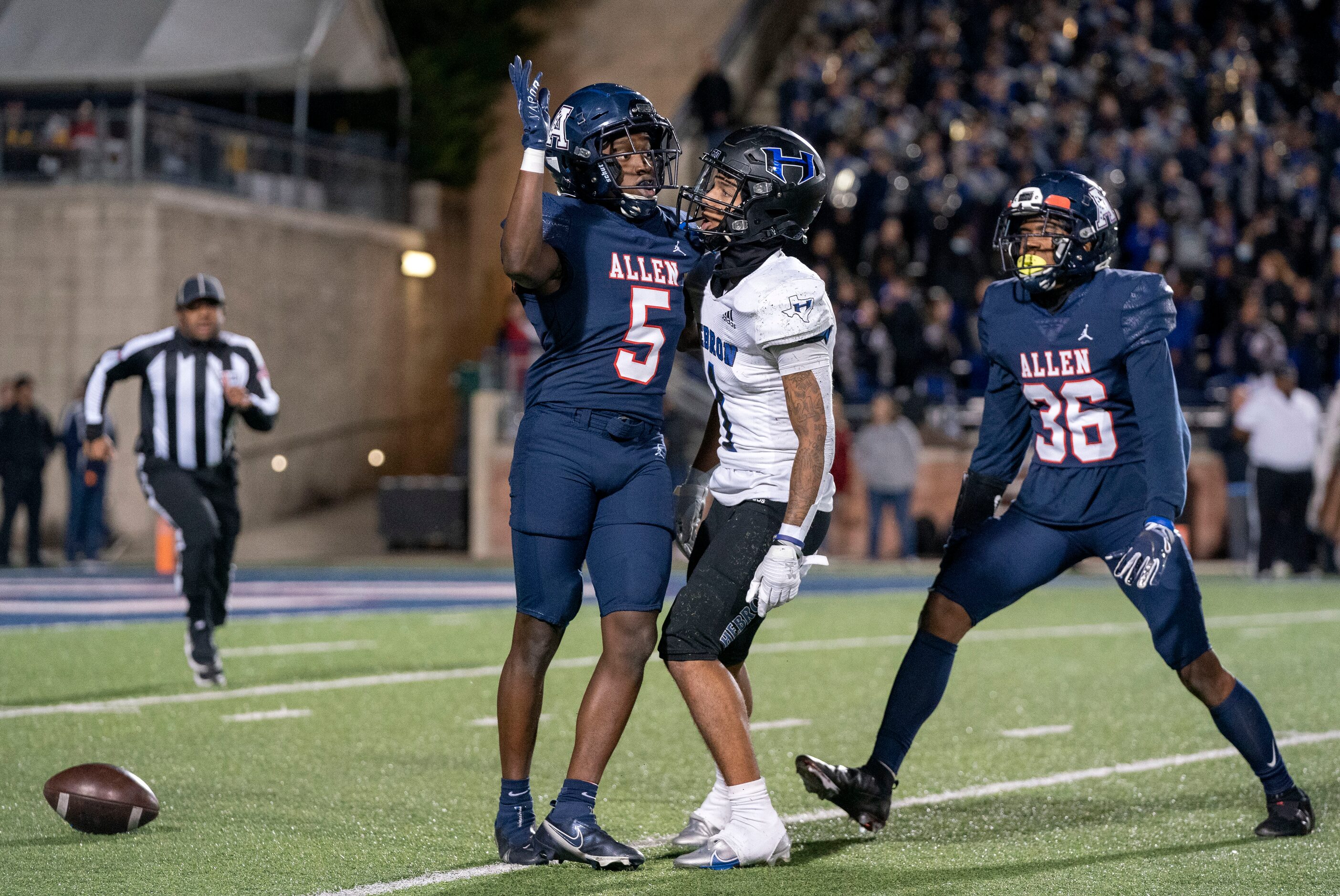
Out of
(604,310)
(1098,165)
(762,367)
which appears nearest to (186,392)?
(604,310)

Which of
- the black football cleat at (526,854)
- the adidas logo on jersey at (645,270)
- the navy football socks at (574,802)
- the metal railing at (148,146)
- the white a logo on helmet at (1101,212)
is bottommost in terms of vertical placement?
the black football cleat at (526,854)

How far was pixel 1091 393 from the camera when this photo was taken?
5.03 metres

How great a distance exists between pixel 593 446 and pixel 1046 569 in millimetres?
1407

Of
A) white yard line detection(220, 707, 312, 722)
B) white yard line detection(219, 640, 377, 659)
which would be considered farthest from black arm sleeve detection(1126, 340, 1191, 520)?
white yard line detection(219, 640, 377, 659)

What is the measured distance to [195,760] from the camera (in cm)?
602

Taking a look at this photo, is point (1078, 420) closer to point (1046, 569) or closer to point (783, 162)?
point (1046, 569)

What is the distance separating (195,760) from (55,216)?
13589 mm

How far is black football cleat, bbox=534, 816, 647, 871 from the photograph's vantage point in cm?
440

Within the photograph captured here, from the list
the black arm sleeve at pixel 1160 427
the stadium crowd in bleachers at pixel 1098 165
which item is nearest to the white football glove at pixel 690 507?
the black arm sleeve at pixel 1160 427

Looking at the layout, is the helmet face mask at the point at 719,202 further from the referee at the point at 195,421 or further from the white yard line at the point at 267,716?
the referee at the point at 195,421

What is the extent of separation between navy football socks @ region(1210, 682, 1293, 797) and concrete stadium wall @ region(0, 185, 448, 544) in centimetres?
1425

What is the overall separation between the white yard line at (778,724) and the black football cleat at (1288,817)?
7.58 ft

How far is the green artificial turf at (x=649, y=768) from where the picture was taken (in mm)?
4395

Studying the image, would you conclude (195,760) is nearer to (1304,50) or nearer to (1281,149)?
(1281,149)
